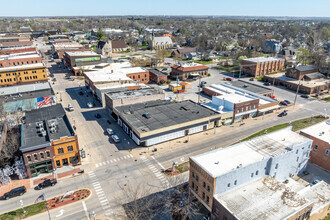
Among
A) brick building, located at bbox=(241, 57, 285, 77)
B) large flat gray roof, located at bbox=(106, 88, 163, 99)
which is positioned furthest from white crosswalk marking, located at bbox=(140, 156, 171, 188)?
brick building, located at bbox=(241, 57, 285, 77)

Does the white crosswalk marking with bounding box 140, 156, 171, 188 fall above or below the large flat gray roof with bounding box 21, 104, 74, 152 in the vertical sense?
below

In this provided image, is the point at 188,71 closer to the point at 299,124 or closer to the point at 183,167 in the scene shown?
the point at 299,124

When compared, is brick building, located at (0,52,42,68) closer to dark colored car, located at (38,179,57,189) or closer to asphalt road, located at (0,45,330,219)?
asphalt road, located at (0,45,330,219)

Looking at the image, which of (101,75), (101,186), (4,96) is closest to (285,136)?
(101,186)

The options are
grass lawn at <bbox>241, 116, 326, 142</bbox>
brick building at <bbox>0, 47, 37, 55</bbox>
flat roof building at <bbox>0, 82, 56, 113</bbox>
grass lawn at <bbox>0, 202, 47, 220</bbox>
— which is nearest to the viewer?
grass lawn at <bbox>0, 202, 47, 220</bbox>

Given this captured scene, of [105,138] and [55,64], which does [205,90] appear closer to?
[105,138]

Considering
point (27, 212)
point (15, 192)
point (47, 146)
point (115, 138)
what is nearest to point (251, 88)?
point (115, 138)

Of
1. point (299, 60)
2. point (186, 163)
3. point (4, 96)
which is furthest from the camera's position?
point (299, 60)
